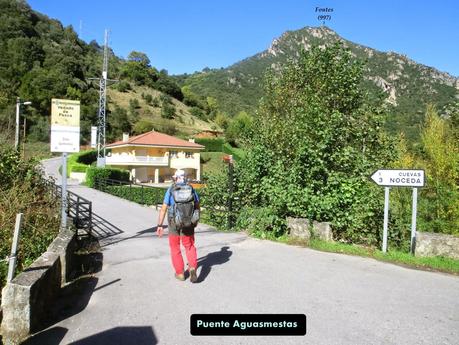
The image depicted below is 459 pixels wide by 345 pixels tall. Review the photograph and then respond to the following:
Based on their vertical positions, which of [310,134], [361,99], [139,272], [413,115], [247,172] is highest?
[413,115]

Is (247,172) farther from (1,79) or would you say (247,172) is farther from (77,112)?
(1,79)

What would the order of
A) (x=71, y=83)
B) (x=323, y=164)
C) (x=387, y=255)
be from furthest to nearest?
(x=71, y=83)
(x=323, y=164)
(x=387, y=255)

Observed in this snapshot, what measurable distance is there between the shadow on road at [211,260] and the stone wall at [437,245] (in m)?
3.50

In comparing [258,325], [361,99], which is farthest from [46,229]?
[361,99]

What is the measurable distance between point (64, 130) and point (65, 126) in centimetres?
8

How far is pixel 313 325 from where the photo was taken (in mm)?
4020

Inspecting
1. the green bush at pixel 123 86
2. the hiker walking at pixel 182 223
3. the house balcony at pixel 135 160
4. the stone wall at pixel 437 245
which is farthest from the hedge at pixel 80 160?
the green bush at pixel 123 86

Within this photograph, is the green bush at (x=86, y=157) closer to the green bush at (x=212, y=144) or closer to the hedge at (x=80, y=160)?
the hedge at (x=80, y=160)

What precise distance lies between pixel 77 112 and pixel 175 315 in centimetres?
496

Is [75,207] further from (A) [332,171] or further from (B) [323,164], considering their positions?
(A) [332,171]

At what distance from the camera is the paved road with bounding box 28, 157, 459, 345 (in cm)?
382

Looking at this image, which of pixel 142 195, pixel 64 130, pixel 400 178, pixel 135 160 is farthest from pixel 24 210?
Answer: pixel 135 160

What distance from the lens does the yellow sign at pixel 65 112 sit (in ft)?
24.1

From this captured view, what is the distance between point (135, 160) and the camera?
43.0 meters
